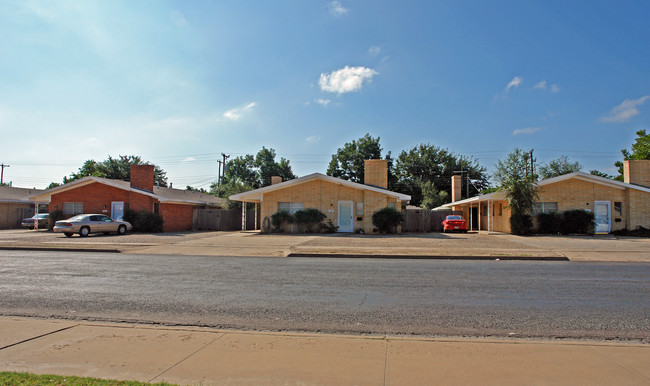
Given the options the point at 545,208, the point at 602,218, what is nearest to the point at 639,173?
the point at 602,218

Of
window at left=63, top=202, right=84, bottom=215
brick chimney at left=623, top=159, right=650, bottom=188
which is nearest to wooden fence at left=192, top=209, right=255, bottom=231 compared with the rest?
window at left=63, top=202, right=84, bottom=215

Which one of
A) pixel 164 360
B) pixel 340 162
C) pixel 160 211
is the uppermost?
pixel 340 162

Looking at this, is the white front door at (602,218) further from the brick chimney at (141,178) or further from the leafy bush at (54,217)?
the leafy bush at (54,217)

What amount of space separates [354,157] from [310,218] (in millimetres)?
31331

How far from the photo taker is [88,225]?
24906mm

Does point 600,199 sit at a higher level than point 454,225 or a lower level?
higher

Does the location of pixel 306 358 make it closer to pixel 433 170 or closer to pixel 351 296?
pixel 351 296

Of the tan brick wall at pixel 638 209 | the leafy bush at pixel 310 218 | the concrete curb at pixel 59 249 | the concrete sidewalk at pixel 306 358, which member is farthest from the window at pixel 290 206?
the concrete sidewalk at pixel 306 358

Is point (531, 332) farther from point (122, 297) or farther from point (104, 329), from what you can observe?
point (122, 297)

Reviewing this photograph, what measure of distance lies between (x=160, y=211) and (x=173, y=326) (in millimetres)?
26318

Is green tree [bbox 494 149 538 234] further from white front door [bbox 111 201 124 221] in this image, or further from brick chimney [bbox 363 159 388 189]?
white front door [bbox 111 201 124 221]

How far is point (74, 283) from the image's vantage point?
883 cm

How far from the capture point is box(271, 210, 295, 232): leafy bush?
26870mm

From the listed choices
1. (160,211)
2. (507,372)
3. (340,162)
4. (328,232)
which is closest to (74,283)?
(507,372)
